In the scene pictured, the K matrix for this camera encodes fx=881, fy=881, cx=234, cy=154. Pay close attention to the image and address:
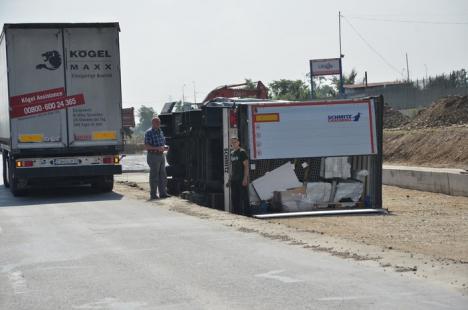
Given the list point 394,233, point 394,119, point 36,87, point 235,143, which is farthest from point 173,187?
point 394,119

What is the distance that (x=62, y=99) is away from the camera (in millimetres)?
21172

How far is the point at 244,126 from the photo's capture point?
18047 millimetres

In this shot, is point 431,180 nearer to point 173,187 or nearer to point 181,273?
point 173,187

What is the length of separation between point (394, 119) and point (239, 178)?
101ft

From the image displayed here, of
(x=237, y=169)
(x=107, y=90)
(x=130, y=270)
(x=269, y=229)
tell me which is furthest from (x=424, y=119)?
(x=130, y=270)

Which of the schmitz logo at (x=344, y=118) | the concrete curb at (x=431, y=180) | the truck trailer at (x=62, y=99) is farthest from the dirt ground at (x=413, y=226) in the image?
the truck trailer at (x=62, y=99)

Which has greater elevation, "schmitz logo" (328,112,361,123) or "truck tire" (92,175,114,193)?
"schmitz logo" (328,112,361,123)

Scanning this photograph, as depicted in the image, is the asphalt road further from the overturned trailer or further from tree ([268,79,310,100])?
tree ([268,79,310,100])

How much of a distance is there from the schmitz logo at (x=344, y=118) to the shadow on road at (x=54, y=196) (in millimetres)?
5683

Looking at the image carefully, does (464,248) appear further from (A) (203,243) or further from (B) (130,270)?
(B) (130,270)

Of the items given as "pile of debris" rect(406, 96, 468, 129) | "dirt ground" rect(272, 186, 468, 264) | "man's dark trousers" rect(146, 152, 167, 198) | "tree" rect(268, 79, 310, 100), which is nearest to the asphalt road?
"dirt ground" rect(272, 186, 468, 264)

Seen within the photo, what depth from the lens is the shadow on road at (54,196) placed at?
20672 millimetres

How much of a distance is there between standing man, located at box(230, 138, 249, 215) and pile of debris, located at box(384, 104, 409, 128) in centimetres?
2712

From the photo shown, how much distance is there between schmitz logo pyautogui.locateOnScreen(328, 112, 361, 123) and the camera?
18328mm
